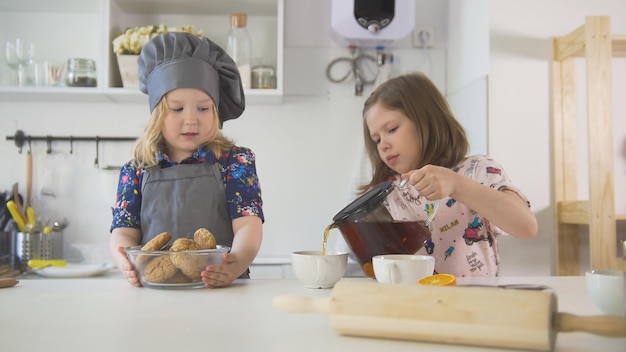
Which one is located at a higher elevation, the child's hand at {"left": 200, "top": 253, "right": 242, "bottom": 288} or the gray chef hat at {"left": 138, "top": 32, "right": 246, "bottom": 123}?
the gray chef hat at {"left": 138, "top": 32, "right": 246, "bottom": 123}

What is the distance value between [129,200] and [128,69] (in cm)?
91

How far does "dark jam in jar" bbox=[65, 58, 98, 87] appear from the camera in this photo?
2053mm

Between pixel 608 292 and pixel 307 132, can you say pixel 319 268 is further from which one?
pixel 307 132

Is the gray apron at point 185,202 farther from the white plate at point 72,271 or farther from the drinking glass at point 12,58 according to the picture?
the drinking glass at point 12,58

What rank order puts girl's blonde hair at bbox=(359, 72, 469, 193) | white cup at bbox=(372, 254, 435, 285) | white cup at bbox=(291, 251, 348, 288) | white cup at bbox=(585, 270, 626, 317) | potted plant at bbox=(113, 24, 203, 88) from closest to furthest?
1. white cup at bbox=(585, 270, 626, 317)
2. white cup at bbox=(372, 254, 435, 285)
3. white cup at bbox=(291, 251, 348, 288)
4. girl's blonde hair at bbox=(359, 72, 469, 193)
5. potted plant at bbox=(113, 24, 203, 88)

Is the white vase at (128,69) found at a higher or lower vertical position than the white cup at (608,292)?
higher

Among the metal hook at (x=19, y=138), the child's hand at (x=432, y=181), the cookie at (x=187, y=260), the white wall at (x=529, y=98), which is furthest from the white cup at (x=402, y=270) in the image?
the metal hook at (x=19, y=138)

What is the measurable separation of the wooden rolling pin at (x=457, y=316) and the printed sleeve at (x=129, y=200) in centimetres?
Answer: 71

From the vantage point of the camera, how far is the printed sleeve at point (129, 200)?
117 cm

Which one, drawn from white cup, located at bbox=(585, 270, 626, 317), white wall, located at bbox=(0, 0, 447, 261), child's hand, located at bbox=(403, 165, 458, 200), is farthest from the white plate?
white cup, located at bbox=(585, 270, 626, 317)

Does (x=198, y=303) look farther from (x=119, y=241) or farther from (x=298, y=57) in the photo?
(x=298, y=57)

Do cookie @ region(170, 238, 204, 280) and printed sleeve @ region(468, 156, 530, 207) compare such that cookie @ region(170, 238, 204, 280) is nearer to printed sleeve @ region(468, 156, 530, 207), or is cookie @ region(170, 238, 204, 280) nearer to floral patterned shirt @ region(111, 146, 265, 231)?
floral patterned shirt @ region(111, 146, 265, 231)

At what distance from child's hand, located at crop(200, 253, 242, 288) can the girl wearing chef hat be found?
0.25 metres

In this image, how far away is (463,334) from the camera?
505mm
